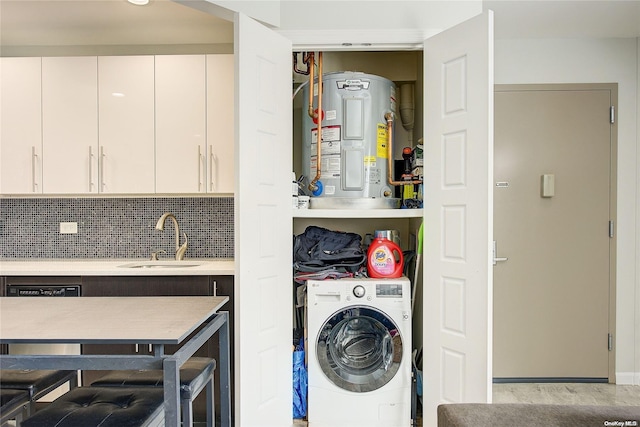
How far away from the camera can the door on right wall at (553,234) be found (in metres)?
3.06

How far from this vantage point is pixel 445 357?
2199 mm

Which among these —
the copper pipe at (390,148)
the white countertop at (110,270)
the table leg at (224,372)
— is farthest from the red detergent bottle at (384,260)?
the table leg at (224,372)

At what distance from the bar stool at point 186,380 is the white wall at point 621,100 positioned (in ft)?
9.35

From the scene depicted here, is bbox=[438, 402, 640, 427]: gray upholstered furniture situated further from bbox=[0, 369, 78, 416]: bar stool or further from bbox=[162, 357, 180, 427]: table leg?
bbox=[0, 369, 78, 416]: bar stool

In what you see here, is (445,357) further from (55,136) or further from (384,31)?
(55,136)

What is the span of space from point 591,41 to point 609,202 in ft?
3.98

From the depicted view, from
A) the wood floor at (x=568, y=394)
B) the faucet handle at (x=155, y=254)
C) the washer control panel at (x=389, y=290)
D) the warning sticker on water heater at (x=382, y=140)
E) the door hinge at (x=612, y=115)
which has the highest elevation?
the door hinge at (x=612, y=115)

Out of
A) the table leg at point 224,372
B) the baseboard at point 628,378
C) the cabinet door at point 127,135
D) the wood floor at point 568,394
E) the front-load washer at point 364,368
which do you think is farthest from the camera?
the baseboard at point 628,378

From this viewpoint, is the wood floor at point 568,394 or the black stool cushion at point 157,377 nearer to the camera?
the black stool cushion at point 157,377

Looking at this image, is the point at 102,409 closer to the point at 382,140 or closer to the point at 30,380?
the point at 30,380

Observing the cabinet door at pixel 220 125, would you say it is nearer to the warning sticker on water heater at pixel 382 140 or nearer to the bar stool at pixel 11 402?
the warning sticker on water heater at pixel 382 140

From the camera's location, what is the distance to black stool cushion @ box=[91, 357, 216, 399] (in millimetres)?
1512

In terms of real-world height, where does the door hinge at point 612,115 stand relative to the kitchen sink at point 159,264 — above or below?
above

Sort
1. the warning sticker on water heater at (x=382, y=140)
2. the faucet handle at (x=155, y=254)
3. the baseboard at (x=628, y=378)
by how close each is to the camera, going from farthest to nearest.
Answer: the baseboard at (x=628, y=378) < the faucet handle at (x=155, y=254) < the warning sticker on water heater at (x=382, y=140)
